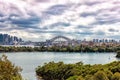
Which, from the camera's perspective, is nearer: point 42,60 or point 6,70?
point 6,70

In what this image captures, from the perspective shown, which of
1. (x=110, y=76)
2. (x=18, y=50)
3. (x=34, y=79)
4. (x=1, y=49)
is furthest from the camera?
(x=18, y=50)

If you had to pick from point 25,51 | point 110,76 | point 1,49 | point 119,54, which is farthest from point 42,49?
point 110,76

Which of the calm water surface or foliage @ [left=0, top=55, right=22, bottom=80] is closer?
foliage @ [left=0, top=55, right=22, bottom=80]

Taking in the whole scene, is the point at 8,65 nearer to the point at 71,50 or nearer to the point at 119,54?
the point at 119,54

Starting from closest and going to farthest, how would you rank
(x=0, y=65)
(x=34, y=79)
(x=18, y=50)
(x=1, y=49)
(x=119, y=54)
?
(x=0, y=65) → (x=34, y=79) → (x=119, y=54) → (x=1, y=49) → (x=18, y=50)

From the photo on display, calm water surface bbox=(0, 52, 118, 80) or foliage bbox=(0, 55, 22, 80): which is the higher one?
foliage bbox=(0, 55, 22, 80)

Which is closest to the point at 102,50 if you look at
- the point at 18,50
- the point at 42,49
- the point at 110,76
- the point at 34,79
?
the point at 42,49

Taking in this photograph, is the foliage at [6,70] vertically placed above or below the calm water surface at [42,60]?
above

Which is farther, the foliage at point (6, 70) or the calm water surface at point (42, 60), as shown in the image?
the calm water surface at point (42, 60)

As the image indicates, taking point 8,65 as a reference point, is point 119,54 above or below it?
below

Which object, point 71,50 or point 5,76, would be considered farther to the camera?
point 71,50

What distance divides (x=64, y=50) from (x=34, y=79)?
115 m

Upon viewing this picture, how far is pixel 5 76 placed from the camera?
73.0 ft

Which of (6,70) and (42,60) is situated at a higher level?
(6,70)
